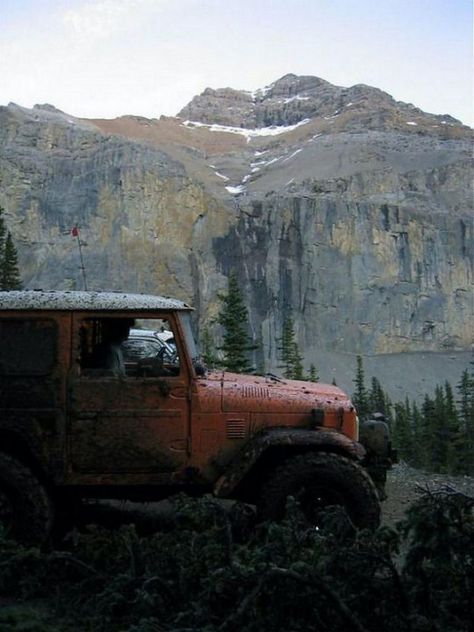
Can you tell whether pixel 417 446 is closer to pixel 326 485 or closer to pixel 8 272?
pixel 8 272

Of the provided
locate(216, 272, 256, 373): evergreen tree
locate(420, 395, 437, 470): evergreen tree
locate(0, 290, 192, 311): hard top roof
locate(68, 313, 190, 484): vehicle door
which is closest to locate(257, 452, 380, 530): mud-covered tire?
locate(68, 313, 190, 484): vehicle door

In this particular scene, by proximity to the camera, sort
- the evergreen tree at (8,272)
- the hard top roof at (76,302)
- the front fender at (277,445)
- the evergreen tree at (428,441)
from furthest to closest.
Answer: the evergreen tree at (428,441)
the evergreen tree at (8,272)
the hard top roof at (76,302)
the front fender at (277,445)

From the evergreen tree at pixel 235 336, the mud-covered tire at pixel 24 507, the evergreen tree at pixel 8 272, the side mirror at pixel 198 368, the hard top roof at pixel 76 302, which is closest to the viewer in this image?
the mud-covered tire at pixel 24 507

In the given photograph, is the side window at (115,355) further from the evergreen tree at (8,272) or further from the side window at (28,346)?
the evergreen tree at (8,272)

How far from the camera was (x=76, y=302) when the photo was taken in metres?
6.43

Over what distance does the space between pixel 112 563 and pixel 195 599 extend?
4.05 feet

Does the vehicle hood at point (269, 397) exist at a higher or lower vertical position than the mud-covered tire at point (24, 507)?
higher

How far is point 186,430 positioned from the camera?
6312 millimetres

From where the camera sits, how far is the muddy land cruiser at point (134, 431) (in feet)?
20.2

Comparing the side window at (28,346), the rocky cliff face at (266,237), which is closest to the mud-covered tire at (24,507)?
the side window at (28,346)

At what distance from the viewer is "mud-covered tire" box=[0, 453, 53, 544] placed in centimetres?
597

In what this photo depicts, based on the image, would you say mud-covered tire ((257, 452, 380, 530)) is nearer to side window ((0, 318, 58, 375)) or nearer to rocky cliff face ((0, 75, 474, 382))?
side window ((0, 318, 58, 375))

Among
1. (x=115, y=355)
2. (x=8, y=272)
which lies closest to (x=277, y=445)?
(x=115, y=355)

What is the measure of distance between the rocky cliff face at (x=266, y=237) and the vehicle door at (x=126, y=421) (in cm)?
7241
